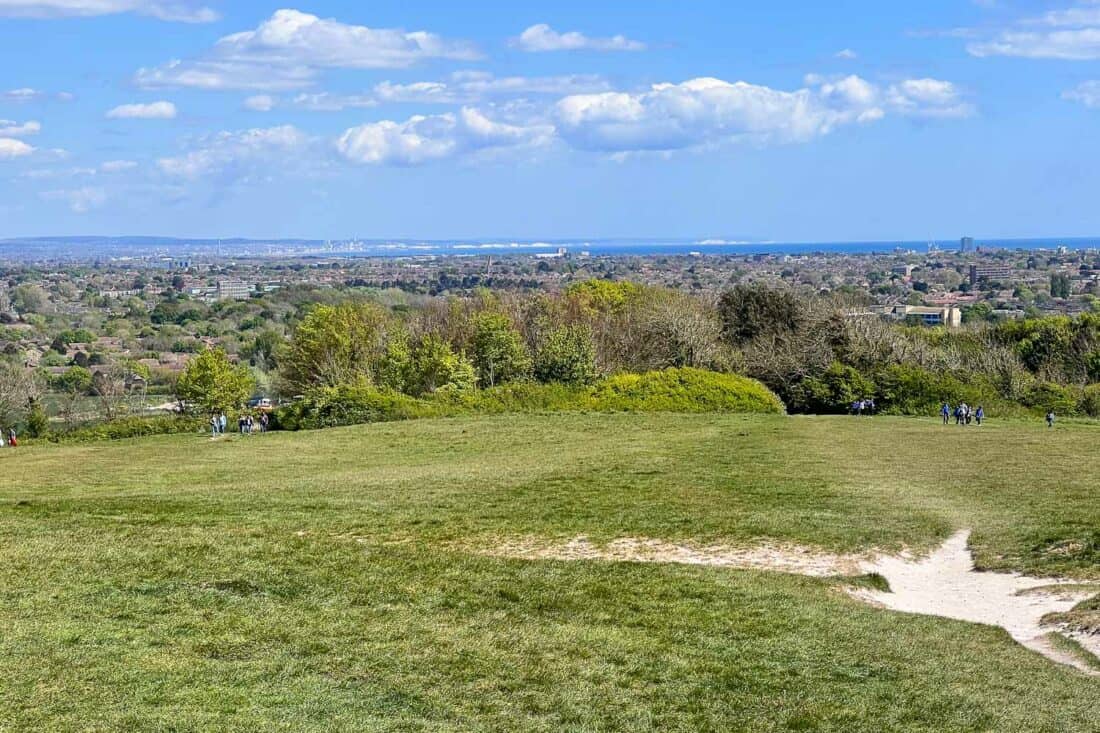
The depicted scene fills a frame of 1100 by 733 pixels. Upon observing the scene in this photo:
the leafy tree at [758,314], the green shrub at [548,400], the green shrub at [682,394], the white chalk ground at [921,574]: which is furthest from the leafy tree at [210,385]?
the white chalk ground at [921,574]

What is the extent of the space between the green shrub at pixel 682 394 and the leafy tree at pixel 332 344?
1669 centimetres

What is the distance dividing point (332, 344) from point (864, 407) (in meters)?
30.1

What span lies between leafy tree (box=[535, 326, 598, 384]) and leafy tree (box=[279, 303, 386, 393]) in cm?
1120

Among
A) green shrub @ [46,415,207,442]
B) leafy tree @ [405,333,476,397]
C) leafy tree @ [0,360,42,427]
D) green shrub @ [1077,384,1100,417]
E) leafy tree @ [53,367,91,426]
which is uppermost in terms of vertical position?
leafy tree @ [405,333,476,397]

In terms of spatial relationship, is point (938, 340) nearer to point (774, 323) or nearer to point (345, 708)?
point (774, 323)

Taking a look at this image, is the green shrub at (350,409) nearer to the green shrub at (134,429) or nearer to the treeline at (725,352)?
the treeline at (725,352)

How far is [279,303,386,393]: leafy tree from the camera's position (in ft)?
208

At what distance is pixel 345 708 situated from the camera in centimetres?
956

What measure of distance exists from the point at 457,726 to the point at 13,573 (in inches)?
300

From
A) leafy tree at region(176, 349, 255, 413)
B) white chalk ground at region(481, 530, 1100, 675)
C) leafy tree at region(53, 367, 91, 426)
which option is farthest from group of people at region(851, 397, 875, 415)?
leafy tree at region(53, 367, 91, 426)

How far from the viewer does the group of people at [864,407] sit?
5120 centimetres

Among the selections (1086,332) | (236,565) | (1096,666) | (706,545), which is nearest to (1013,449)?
(706,545)

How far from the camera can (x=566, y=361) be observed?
54.3m

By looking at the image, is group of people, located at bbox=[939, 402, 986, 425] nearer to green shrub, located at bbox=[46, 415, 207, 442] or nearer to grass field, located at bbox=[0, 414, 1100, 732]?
grass field, located at bbox=[0, 414, 1100, 732]
